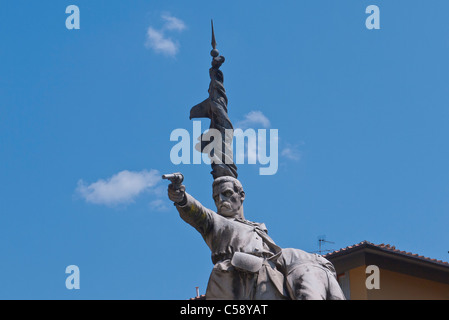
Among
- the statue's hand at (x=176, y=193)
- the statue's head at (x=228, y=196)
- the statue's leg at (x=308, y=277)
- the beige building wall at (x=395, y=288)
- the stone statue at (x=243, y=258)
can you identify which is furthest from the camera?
the beige building wall at (x=395, y=288)

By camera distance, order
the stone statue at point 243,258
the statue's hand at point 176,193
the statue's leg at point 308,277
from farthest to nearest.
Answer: the statue's hand at point 176,193 → the stone statue at point 243,258 → the statue's leg at point 308,277

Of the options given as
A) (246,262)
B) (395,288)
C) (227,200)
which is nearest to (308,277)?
(246,262)

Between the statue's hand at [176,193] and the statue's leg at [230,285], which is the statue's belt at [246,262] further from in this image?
the statue's hand at [176,193]

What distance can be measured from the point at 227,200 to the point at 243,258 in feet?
4.07

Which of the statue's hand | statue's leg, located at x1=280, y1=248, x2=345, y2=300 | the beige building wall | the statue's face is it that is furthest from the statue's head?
the beige building wall

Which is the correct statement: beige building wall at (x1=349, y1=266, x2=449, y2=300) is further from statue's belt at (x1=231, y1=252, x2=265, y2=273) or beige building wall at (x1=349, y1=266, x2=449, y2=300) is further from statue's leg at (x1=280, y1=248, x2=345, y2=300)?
statue's belt at (x1=231, y1=252, x2=265, y2=273)

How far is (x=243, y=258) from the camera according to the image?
14406mm

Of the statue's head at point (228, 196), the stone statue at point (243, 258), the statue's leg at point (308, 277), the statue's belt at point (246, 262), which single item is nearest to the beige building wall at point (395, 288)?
the statue's head at point (228, 196)

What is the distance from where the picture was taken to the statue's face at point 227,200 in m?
15.4

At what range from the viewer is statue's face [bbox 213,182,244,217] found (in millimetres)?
15398

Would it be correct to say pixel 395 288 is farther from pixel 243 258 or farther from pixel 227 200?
pixel 243 258

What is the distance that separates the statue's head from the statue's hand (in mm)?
929
